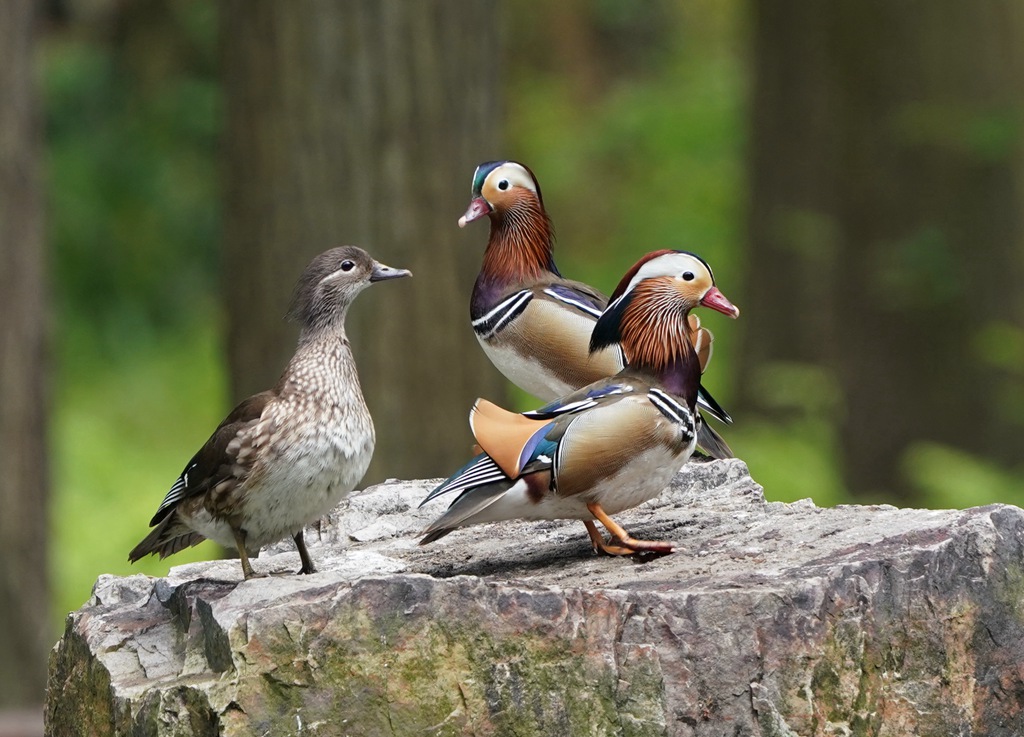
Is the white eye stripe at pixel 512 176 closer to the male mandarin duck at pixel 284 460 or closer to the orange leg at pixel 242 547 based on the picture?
the male mandarin duck at pixel 284 460

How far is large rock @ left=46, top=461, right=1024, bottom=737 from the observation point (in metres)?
3.78

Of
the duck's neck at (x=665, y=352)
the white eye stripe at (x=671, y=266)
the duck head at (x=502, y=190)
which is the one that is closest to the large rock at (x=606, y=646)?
the duck's neck at (x=665, y=352)

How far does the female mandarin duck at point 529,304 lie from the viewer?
17.5 feet

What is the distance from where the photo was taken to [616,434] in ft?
14.0

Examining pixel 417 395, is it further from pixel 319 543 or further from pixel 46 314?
pixel 46 314

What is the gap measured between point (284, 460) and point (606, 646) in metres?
1.00

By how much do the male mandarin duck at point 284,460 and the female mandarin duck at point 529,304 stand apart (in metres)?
0.93

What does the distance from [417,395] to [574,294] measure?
1821 millimetres

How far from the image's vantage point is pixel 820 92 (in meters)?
12.6

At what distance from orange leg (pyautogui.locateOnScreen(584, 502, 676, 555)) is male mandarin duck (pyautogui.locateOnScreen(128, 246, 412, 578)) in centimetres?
65

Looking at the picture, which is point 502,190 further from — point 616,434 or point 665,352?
point 616,434

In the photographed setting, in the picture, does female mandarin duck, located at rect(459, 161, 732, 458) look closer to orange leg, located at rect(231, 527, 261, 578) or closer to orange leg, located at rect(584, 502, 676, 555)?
orange leg, located at rect(584, 502, 676, 555)

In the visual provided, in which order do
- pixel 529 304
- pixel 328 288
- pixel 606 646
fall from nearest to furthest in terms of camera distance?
pixel 606 646, pixel 328 288, pixel 529 304

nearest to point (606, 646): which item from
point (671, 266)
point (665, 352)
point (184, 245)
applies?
point (665, 352)
